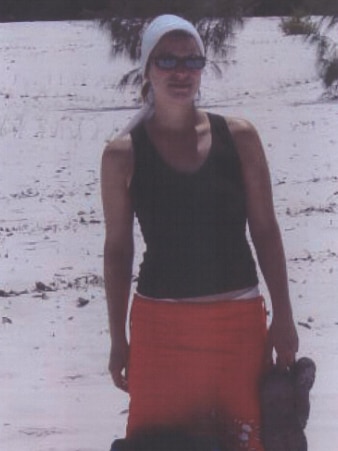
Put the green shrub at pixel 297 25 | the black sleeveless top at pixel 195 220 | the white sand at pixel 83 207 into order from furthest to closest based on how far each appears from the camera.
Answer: the green shrub at pixel 297 25 < the white sand at pixel 83 207 < the black sleeveless top at pixel 195 220

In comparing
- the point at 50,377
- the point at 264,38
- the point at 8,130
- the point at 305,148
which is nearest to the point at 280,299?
the point at 50,377

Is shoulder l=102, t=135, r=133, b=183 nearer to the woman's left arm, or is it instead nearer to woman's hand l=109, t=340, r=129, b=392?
the woman's left arm

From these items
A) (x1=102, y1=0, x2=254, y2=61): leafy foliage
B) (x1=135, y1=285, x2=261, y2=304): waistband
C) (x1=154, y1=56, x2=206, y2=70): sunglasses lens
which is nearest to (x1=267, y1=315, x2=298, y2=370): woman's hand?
(x1=135, y1=285, x2=261, y2=304): waistband

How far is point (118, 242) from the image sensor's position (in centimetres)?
312

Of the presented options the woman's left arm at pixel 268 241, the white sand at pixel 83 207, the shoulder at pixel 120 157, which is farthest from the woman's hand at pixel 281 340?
the white sand at pixel 83 207

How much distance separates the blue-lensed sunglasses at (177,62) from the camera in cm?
305

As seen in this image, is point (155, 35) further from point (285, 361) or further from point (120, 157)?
point (285, 361)

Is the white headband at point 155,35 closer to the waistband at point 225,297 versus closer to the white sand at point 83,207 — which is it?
the waistband at point 225,297

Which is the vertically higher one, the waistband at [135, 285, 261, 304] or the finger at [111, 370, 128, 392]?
the waistband at [135, 285, 261, 304]

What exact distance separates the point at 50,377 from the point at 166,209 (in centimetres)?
237

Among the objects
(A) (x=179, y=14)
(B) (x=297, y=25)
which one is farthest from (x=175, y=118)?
(B) (x=297, y=25)

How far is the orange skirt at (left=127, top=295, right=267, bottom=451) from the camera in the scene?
3.01 metres

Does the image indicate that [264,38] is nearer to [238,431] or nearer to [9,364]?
[9,364]

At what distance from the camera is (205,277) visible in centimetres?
301
